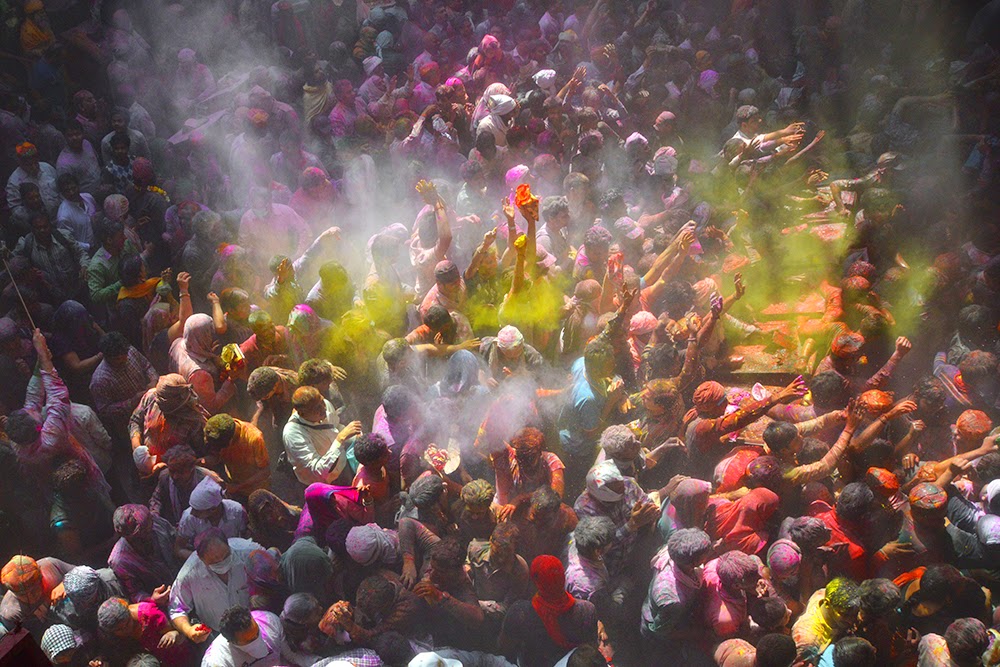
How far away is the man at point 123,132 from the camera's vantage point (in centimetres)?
832

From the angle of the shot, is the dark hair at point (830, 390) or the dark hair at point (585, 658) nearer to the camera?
the dark hair at point (585, 658)

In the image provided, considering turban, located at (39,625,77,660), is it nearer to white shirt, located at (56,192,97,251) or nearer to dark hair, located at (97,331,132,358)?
dark hair, located at (97,331,132,358)

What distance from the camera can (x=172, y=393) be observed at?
5.09 m

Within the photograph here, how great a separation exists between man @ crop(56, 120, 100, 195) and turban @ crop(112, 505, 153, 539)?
4939 millimetres

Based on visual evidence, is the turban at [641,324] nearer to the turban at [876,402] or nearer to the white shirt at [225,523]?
the turban at [876,402]

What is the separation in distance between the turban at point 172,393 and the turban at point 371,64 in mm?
7088

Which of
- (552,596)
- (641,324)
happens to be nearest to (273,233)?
(641,324)

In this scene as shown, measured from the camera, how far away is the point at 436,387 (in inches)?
222

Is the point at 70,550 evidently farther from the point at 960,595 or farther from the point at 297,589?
Answer: the point at 960,595

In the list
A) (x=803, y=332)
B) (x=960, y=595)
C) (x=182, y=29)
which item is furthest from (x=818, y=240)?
(x=182, y=29)

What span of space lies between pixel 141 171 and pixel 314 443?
4.48 meters

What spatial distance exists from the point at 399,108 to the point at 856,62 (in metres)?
6.60

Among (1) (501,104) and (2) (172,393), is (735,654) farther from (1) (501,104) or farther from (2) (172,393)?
(1) (501,104)

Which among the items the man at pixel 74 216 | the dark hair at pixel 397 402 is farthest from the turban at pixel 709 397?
the man at pixel 74 216
